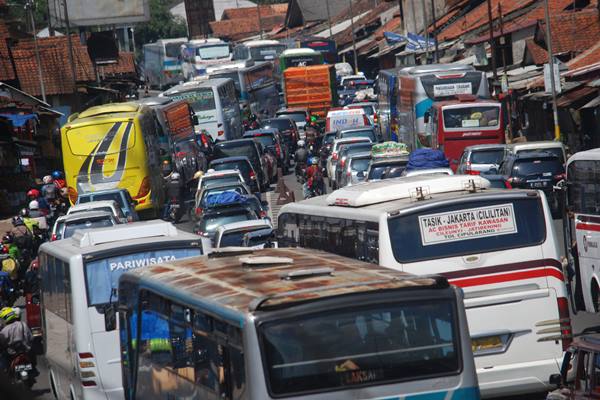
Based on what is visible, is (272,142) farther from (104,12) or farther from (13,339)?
(13,339)

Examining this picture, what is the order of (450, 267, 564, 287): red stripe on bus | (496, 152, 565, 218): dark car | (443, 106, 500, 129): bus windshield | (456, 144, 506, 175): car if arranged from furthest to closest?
(443, 106, 500, 129): bus windshield, (456, 144, 506, 175): car, (496, 152, 565, 218): dark car, (450, 267, 564, 287): red stripe on bus

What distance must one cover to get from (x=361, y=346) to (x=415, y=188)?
472 cm

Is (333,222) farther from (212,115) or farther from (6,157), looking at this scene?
(212,115)

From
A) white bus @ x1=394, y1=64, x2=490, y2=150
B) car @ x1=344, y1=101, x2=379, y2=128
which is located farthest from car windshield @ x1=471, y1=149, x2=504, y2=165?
car @ x1=344, y1=101, x2=379, y2=128

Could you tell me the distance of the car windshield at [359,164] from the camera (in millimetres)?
32219

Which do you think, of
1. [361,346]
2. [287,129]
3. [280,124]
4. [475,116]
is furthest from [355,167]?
[361,346]

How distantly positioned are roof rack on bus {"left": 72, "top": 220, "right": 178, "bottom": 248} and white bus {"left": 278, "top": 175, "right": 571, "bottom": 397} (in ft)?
9.46

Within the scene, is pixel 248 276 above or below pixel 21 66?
below

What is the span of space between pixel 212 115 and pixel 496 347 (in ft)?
138

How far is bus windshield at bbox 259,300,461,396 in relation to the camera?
7.12m

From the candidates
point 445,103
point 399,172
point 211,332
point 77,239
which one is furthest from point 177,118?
point 211,332

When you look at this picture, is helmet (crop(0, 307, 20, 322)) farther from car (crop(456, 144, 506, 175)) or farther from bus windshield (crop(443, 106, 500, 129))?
bus windshield (crop(443, 106, 500, 129))

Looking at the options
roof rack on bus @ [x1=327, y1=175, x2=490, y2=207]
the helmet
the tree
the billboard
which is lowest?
the helmet

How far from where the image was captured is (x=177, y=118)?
44.4 metres
